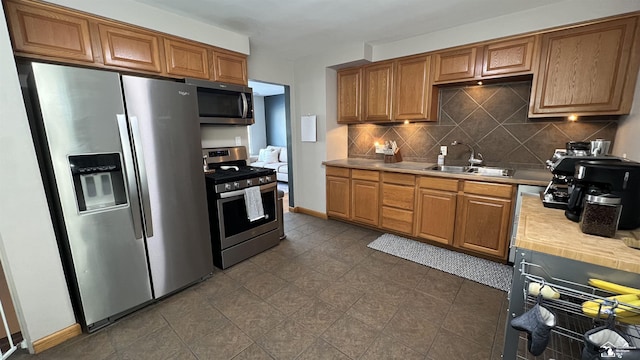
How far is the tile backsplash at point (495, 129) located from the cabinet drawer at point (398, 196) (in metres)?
0.66

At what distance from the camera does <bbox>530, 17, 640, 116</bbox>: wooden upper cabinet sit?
2.09 meters

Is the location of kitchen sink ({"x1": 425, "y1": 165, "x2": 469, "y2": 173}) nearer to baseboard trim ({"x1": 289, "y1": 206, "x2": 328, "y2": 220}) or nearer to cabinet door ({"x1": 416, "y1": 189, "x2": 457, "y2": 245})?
cabinet door ({"x1": 416, "y1": 189, "x2": 457, "y2": 245})

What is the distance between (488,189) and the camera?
2564 mm

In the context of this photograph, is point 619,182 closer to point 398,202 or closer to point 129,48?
point 398,202

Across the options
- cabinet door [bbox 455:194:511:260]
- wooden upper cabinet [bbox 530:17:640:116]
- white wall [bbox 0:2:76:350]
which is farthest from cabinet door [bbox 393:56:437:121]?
white wall [bbox 0:2:76:350]

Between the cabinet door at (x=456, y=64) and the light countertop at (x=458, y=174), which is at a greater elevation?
the cabinet door at (x=456, y=64)

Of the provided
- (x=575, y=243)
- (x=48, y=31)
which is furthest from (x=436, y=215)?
(x=48, y=31)

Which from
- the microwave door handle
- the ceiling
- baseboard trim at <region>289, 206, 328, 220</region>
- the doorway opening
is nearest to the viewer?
the ceiling

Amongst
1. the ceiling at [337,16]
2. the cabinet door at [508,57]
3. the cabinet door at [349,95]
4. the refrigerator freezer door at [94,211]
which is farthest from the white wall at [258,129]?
the cabinet door at [508,57]

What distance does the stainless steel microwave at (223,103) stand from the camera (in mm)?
2633

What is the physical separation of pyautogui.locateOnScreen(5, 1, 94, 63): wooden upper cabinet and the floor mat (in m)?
3.26

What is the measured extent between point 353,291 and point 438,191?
58.5 inches

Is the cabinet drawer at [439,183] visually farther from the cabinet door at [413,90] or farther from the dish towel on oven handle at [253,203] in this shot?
the dish towel on oven handle at [253,203]

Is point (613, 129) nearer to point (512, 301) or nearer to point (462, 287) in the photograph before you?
point (462, 287)
